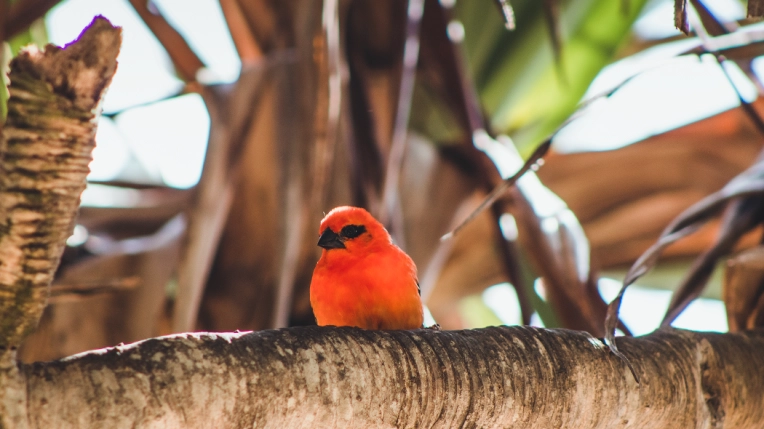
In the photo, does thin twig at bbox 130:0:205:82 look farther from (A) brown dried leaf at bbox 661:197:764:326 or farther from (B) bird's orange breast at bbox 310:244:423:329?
(A) brown dried leaf at bbox 661:197:764:326

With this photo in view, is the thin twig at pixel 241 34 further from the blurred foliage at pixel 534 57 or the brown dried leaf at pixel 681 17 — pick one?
the brown dried leaf at pixel 681 17

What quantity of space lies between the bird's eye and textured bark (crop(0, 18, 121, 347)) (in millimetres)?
1410

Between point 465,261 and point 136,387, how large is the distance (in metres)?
3.01

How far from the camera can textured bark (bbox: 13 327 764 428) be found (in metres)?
0.90

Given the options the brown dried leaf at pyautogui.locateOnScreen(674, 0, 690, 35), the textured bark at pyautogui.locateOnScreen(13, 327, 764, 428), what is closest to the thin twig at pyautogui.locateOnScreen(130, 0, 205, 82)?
the textured bark at pyautogui.locateOnScreen(13, 327, 764, 428)

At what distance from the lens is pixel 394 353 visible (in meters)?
1.16

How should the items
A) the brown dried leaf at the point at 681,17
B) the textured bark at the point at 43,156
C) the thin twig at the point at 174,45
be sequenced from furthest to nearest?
the thin twig at the point at 174,45, the brown dried leaf at the point at 681,17, the textured bark at the point at 43,156

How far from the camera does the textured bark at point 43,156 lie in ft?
2.45

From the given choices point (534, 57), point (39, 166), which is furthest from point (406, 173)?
point (39, 166)

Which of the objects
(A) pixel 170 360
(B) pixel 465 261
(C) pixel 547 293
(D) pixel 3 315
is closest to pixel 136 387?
(A) pixel 170 360

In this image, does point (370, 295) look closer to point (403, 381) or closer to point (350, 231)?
point (350, 231)

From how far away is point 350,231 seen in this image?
2.22m

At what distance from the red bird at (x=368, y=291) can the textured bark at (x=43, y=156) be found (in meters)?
1.17

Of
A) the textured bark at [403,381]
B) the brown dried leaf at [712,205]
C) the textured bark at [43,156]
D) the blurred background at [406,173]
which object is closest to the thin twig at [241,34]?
the blurred background at [406,173]
